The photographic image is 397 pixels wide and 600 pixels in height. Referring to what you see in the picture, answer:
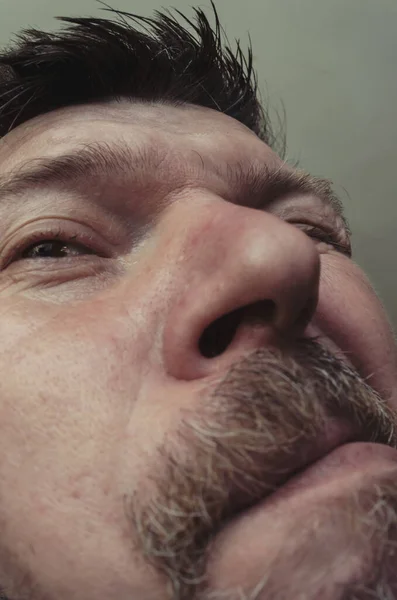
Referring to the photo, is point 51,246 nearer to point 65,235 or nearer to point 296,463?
point 65,235

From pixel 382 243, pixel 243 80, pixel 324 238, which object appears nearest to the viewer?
pixel 324 238

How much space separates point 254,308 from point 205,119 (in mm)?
358

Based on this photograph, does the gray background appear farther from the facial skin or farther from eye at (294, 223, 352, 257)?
the facial skin

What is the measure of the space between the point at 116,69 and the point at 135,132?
0.22 meters

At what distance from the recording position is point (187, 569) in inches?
11.6

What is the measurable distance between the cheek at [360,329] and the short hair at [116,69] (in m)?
0.34

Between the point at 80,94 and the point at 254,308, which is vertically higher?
the point at 80,94

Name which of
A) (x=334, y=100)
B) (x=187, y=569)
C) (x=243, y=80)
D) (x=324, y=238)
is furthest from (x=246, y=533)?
(x=334, y=100)

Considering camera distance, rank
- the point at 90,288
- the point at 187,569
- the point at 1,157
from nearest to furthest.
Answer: the point at 187,569 → the point at 90,288 → the point at 1,157

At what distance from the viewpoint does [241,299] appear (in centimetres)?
35

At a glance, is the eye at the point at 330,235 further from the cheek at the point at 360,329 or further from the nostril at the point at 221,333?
the nostril at the point at 221,333

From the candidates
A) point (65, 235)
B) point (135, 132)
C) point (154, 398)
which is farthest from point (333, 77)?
point (154, 398)

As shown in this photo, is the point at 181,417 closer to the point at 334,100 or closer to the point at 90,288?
the point at 90,288

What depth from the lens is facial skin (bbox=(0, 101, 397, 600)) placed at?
302mm
